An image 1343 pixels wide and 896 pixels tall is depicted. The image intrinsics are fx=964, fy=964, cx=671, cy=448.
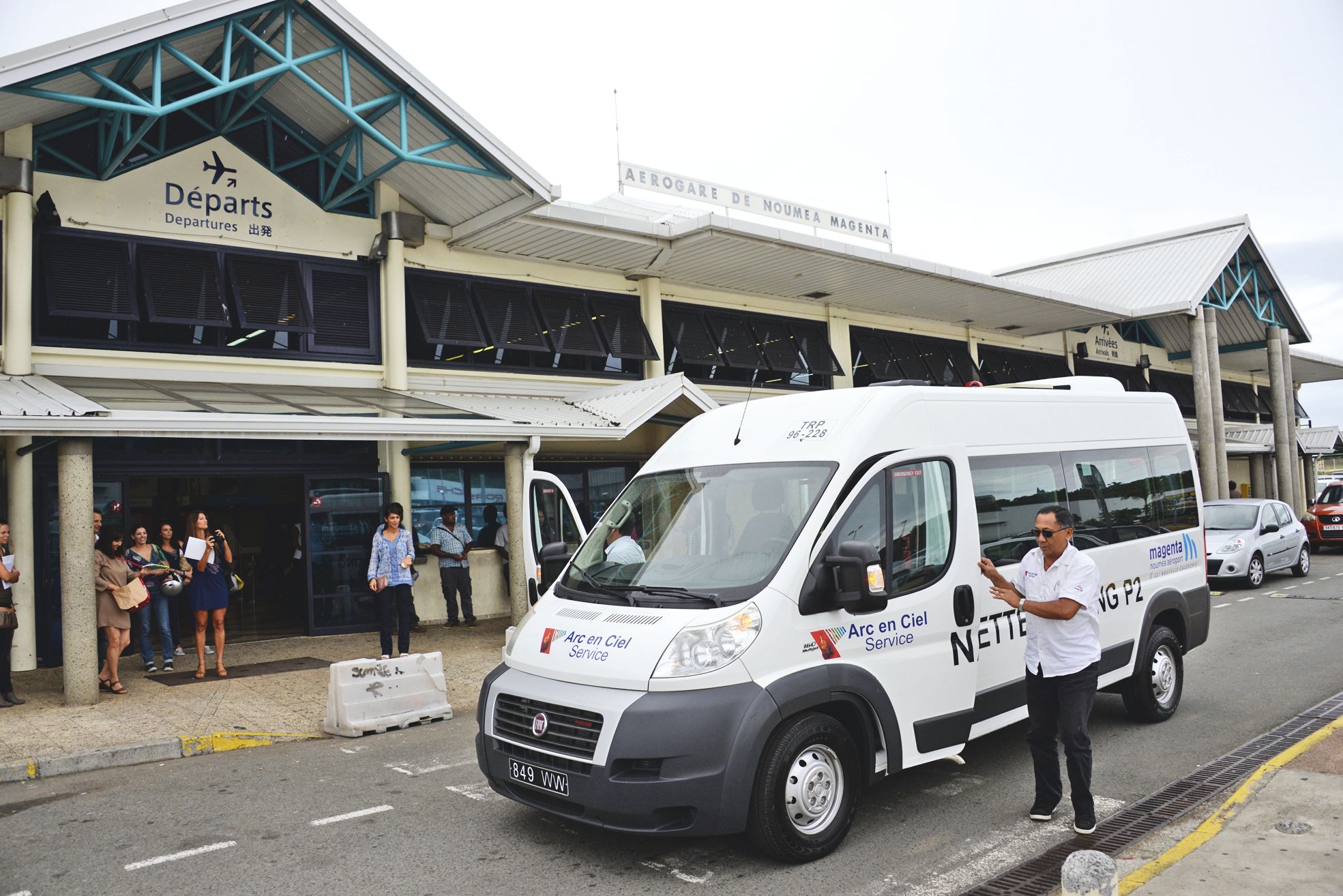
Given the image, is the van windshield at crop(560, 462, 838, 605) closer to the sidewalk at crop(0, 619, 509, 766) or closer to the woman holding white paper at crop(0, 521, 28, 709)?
the sidewalk at crop(0, 619, 509, 766)

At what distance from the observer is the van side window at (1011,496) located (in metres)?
6.20

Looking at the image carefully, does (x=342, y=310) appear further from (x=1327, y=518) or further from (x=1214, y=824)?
(x=1327, y=518)

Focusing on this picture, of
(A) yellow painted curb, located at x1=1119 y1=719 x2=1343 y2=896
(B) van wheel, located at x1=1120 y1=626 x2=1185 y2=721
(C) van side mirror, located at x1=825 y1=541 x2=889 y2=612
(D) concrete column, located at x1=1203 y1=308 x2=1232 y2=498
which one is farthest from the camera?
(D) concrete column, located at x1=1203 y1=308 x2=1232 y2=498

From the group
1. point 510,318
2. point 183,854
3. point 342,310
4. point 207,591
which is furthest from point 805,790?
point 510,318

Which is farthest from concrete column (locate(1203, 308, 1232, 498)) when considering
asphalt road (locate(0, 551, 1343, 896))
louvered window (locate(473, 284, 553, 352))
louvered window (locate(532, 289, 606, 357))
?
asphalt road (locate(0, 551, 1343, 896))

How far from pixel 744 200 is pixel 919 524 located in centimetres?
1634

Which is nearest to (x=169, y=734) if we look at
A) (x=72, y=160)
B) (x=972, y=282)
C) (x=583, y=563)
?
(x=583, y=563)

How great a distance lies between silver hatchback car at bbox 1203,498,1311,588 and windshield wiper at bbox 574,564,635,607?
14.1 metres

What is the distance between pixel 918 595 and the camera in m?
5.61

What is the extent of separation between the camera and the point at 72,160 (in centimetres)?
1197

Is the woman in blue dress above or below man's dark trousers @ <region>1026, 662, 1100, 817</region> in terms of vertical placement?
above

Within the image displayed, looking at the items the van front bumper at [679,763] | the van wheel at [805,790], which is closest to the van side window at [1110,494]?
the van wheel at [805,790]

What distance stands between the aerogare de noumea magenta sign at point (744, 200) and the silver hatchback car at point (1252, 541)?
393 inches

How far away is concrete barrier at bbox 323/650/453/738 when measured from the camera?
27.3 feet
